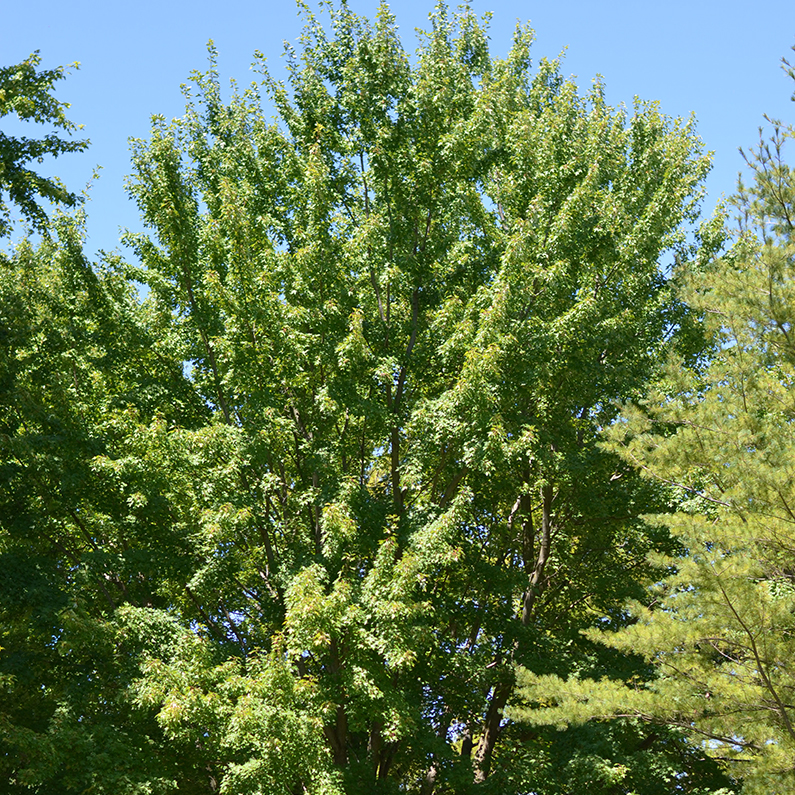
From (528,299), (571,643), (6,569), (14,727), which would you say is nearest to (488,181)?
(528,299)

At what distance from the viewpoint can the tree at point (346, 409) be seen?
444 inches

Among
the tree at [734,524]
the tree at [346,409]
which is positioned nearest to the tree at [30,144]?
the tree at [346,409]

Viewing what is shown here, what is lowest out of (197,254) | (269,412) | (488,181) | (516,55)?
(269,412)

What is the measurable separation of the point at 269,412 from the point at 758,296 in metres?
7.74

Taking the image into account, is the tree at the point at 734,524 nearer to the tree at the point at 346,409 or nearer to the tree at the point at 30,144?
the tree at the point at 346,409

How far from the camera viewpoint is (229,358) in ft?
41.9

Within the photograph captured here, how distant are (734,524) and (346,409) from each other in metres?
6.44

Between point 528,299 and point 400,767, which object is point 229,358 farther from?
point 400,767

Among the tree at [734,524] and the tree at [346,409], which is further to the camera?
the tree at [346,409]

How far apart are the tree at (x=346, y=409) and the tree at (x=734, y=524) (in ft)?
6.77

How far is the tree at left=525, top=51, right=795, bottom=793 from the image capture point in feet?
30.2

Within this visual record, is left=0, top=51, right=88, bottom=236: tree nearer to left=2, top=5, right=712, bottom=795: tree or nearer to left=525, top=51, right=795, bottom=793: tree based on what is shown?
left=2, top=5, right=712, bottom=795: tree

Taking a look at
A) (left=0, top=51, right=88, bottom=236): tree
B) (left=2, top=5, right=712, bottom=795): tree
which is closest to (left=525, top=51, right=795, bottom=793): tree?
(left=2, top=5, right=712, bottom=795): tree

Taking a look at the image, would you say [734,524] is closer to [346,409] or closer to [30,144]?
[346,409]
